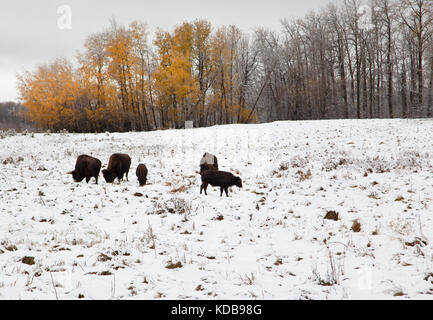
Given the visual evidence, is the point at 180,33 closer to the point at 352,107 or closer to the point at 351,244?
the point at 352,107

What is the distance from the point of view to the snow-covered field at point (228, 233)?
12.2 ft

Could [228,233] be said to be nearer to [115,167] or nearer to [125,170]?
[115,167]

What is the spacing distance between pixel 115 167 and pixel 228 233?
6.57 metres

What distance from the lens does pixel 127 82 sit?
3634 cm

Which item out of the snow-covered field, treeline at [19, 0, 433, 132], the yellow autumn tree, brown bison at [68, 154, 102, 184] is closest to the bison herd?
brown bison at [68, 154, 102, 184]

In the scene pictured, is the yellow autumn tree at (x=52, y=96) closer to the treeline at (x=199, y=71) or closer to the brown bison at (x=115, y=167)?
the treeline at (x=199, y=71)

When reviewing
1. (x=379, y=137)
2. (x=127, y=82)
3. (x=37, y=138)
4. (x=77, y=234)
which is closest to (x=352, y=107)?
(x=379, y=137)

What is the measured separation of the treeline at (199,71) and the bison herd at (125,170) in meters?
21.1

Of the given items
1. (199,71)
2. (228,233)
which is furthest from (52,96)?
(228,233)

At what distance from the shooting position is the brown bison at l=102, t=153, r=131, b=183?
1056 cm

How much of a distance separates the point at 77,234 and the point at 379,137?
18.5 metres

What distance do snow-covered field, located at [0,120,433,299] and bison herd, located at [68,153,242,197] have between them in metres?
0.49

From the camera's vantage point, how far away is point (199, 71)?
35188mm

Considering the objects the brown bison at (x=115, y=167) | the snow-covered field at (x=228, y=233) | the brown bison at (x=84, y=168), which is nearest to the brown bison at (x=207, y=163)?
the snow-covered field at (x=228, y=233)
